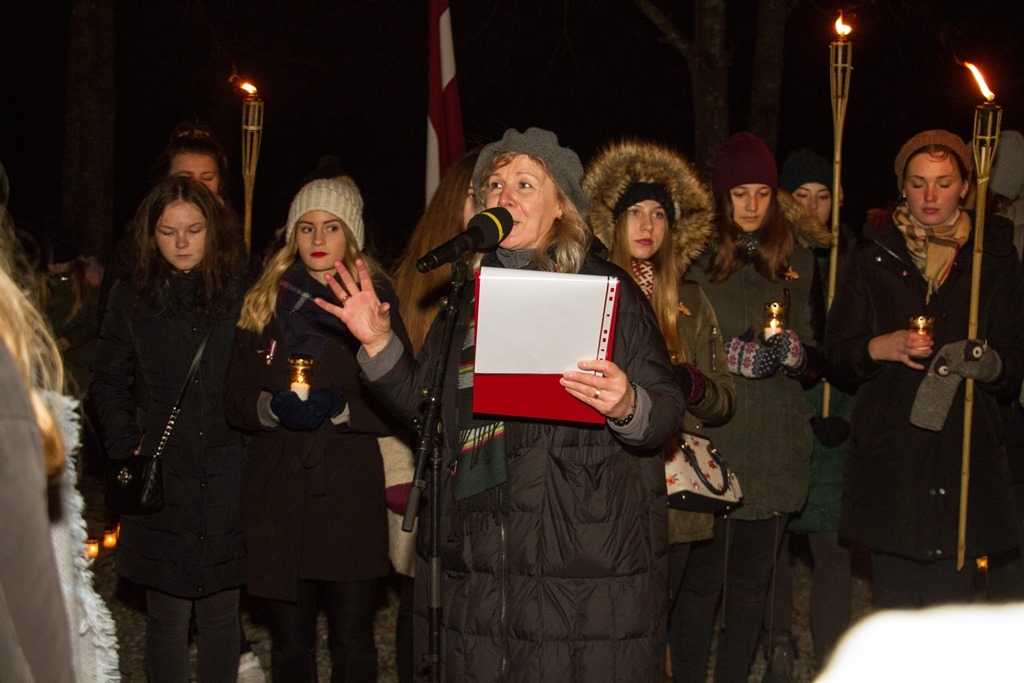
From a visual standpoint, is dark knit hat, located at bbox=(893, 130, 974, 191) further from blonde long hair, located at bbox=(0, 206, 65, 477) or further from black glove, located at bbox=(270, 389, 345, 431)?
blonde long hair, located at bbox=(0, 206, 65, 477)

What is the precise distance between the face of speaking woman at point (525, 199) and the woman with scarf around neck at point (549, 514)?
1 cm

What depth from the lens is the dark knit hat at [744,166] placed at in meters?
5.46

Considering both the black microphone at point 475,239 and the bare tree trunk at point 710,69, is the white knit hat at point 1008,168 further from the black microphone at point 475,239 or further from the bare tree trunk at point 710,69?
the bare tree trunk at point 710,69

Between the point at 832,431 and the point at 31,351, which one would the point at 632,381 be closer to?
the point at 31,351

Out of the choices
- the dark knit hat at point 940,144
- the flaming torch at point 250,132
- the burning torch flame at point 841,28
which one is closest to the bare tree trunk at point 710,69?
the burning torch flame at point 841,28

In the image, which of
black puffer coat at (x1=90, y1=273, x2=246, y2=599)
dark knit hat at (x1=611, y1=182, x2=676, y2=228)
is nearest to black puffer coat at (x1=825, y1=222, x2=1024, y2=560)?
dark knit hat at (x1=611, y1=182, x2=676, y2=228)

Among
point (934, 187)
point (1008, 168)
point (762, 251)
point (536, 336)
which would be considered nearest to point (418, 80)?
point (1008, 168)

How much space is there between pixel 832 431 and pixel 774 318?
0.75m

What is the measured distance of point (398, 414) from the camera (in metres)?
3.65

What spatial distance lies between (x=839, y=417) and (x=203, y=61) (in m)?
15.8

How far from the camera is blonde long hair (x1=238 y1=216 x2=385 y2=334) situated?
189 inches

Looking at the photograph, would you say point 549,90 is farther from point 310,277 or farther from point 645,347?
point 645,347

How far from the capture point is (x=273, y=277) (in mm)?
4906

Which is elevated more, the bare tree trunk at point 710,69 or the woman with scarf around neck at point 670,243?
the bare tree trunk at point 710,69
